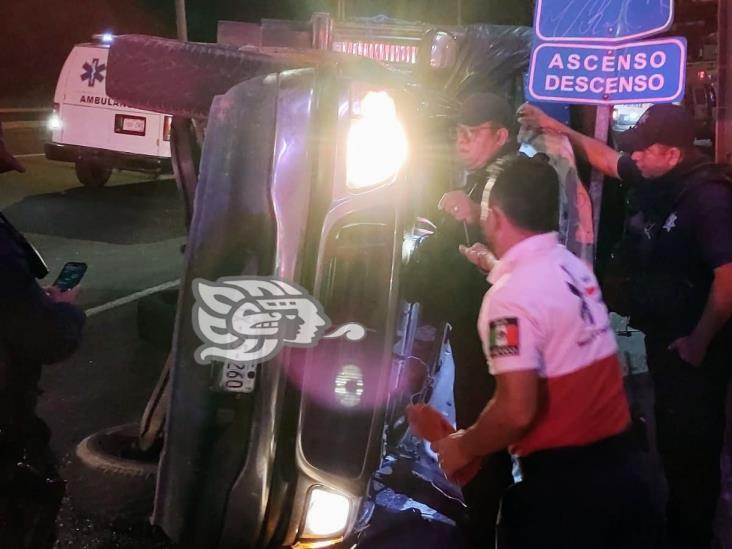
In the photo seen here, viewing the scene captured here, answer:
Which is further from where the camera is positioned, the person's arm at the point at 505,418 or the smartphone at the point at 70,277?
the smartphone at the point at 70,277

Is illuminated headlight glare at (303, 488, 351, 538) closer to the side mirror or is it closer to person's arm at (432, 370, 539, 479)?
person's arm at (432, 370, 539, 479)

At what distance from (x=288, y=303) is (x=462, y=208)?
1203 millimetres

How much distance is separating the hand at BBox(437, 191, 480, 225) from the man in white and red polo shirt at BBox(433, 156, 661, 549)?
2.52ft

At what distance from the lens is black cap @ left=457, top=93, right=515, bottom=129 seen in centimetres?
336

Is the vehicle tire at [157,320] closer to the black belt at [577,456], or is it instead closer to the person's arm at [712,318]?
the person's arm at [712,318]

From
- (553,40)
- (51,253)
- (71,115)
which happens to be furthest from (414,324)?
(71,115)

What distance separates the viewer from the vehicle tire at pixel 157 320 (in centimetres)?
543

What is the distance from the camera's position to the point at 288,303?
2205 millimetres

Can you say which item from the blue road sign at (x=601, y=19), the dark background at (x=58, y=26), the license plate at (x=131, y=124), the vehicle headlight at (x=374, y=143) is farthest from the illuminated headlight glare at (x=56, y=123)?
the dark background at (x=58, y=26)

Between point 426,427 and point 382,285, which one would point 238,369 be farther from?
point 426,427

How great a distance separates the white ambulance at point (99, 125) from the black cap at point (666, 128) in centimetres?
844

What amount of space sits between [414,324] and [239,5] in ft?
79.1

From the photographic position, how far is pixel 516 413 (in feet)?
7.00

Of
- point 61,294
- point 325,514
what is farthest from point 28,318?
point 325,514
